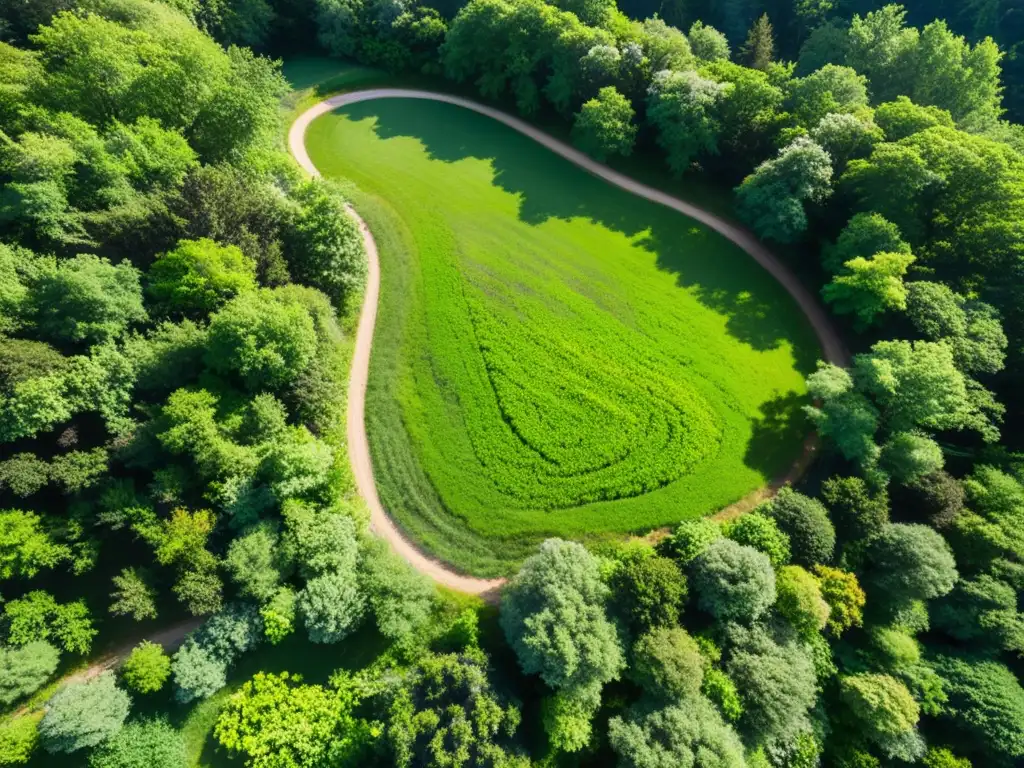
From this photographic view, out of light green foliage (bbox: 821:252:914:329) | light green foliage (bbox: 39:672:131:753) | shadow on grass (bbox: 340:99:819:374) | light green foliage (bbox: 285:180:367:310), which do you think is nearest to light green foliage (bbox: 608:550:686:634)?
shadow on grass (bbox: 340:99:819:374)

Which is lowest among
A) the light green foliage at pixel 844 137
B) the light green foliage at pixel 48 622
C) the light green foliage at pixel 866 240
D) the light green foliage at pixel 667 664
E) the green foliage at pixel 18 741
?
the green foliage at pixel 18 741

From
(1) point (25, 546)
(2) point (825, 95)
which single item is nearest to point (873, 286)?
(2) point (825, 95)

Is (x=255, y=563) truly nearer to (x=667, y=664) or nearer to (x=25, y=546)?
(x=25, y=546)

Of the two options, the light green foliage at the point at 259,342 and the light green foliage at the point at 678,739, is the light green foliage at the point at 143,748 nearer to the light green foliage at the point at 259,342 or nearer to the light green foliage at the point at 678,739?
the light green foliage at the point at 259,342

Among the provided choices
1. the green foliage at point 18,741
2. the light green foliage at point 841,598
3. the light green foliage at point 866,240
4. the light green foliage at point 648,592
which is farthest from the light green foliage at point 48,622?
the light green foliage at point 866,240

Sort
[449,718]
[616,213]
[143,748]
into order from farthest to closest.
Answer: [616,213] < [143,748] < [449,718]
